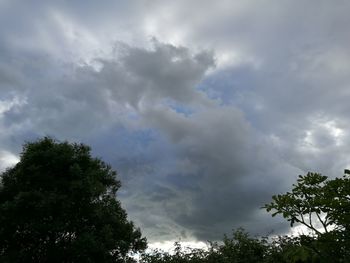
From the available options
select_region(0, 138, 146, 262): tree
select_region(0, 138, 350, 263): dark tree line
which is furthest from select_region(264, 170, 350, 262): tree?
select_region(0, 138, 146, 262): tree

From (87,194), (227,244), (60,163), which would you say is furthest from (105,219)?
(227,244)

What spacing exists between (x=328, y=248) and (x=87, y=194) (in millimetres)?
23560

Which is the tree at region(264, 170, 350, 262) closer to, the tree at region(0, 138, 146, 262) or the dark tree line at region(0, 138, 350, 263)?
the dark tree line at region(0, 138, 350, 263)

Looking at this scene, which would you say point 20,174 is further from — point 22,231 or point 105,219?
point 105,219

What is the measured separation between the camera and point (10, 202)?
2661cm

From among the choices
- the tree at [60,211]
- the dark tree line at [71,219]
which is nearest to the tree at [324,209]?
the dark tree line at [71,219]

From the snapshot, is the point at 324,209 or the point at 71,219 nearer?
the point at 324,209

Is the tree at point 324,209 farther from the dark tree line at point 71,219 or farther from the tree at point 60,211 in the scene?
the tree at point 60,211

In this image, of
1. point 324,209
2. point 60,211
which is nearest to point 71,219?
point 60,211

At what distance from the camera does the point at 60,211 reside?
2694 centimetres

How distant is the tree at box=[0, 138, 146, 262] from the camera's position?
2603 centimetres

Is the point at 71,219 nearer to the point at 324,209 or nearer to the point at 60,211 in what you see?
the point at 60,211

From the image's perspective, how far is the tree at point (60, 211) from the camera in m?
26.0

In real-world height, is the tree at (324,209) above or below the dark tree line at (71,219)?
below
